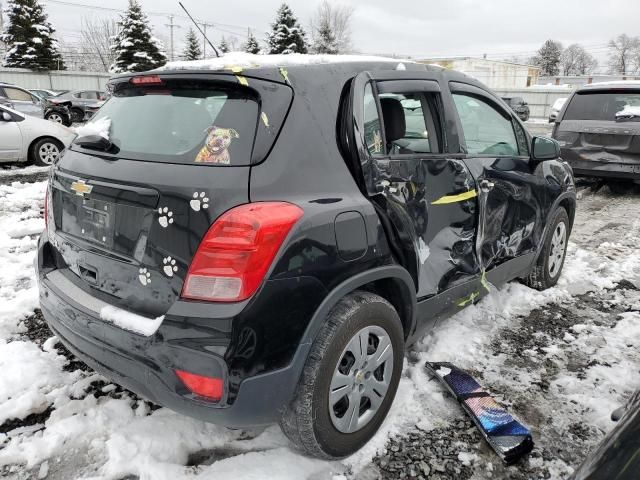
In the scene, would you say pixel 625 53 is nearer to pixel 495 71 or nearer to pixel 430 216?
pixel 495 71

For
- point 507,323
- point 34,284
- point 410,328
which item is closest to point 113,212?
point 410,328

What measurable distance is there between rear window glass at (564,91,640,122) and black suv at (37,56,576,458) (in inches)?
250

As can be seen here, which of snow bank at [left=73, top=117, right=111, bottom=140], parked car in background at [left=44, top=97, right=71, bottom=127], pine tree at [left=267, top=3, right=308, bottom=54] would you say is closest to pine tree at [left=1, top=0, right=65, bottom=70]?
pine tree at [left=267, top=3, right=308, bottom=54]

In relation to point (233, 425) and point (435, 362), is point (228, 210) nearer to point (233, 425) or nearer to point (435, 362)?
point (233, 425)

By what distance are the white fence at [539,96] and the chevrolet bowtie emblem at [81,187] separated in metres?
36.6

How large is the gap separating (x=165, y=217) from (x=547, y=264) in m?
3.53

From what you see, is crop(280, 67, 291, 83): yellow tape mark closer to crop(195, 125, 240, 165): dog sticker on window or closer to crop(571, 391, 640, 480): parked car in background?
crop(195, 125, 240, 165): dog sticker on window

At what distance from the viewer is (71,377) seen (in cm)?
291

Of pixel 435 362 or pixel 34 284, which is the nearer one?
pixel 435 362

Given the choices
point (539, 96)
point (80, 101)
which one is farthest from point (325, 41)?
point (80, 101)

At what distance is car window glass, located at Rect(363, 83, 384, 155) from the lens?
93.4 inches

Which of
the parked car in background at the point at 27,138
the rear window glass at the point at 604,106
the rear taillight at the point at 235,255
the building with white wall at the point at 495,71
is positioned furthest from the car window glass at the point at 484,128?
the building with white wall at the point at 495,71

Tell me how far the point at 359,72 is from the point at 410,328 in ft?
4.45

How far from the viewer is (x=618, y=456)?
136cm
